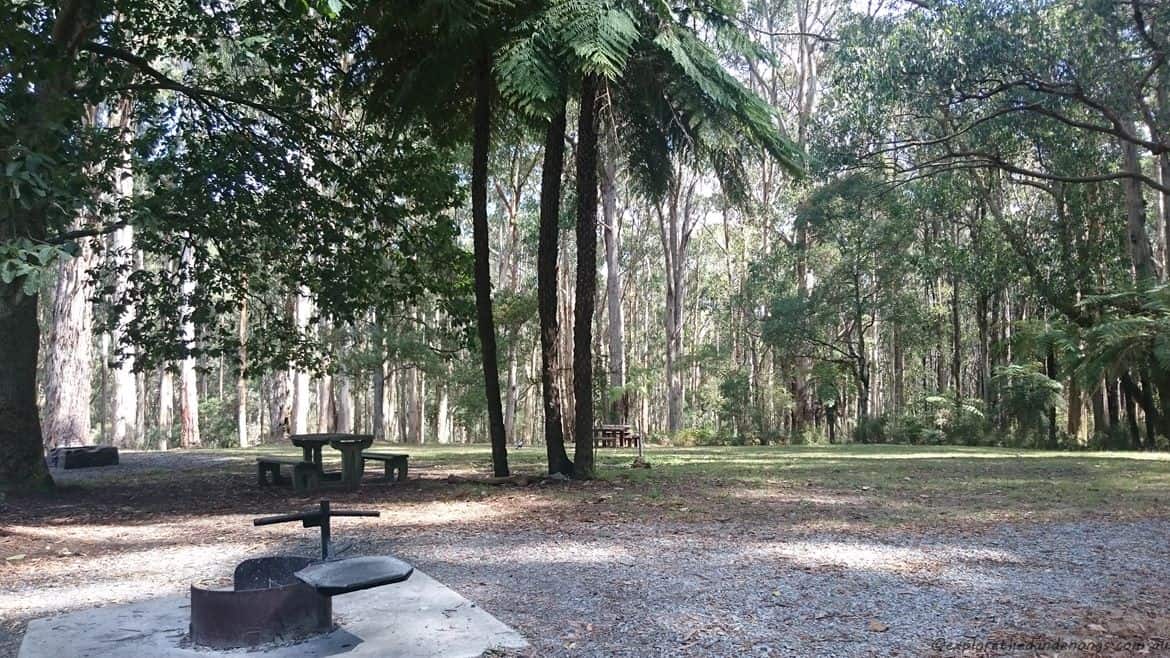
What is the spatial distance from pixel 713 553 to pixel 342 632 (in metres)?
3.14

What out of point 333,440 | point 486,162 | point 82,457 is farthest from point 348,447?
point 82,457

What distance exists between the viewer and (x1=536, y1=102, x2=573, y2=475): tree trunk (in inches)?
447

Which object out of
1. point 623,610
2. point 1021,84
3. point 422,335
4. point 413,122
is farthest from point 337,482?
point 422,335

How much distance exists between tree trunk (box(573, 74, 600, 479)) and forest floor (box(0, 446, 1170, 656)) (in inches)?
27.0

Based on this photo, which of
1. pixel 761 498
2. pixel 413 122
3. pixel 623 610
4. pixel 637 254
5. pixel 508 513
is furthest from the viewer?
pixel 637 254

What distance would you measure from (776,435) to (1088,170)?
1094cm

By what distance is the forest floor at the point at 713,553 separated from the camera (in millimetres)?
4367

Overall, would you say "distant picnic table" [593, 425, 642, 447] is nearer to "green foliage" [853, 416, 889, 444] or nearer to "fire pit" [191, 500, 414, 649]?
"green foliage" [853, 416, 889, 444]

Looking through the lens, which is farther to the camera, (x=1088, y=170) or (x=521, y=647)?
(x=1088, y=170)

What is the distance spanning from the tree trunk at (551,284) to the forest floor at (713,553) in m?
0.75

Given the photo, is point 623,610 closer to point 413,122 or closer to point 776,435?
point 413,122

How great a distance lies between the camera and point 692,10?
1108 centimetres

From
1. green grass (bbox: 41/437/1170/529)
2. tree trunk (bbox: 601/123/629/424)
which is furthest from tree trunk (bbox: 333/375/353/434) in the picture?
green grass (bbox: 41/437/1170/529)

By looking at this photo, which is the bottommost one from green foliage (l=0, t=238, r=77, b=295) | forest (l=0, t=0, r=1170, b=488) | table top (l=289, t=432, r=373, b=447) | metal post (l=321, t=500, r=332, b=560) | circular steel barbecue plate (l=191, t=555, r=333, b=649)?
circular steel barbecue plate (l=191, t=555, r=333, b=649)
